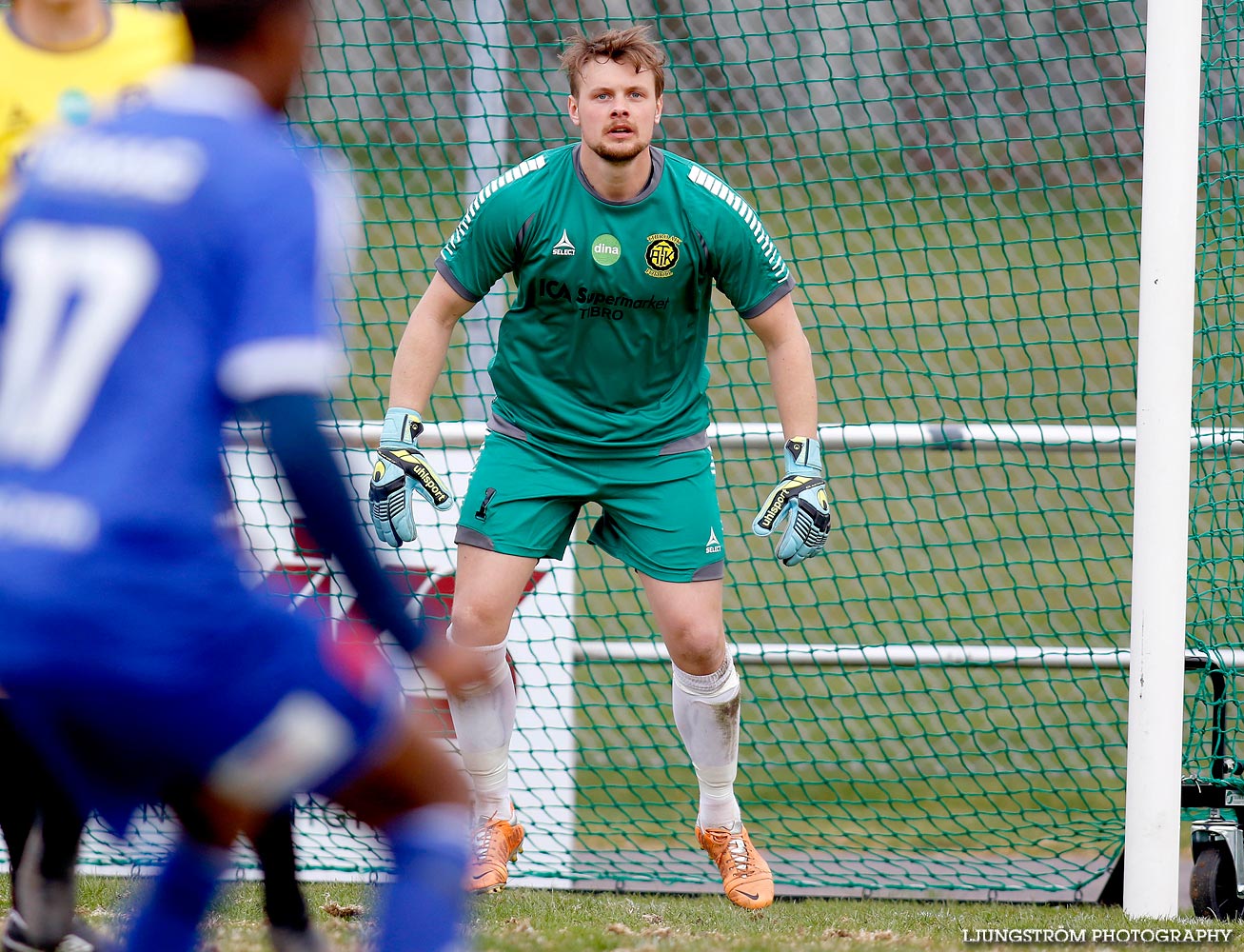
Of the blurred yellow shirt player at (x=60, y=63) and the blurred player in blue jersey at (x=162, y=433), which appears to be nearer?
the blurred player in blue jersey at (x=162, y=433)

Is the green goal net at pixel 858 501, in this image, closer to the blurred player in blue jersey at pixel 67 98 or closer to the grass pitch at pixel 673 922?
the grass pitch at pixel 673 922

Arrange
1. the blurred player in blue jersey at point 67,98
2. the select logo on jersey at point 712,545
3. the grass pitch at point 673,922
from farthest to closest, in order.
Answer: the select logo on jersey at point 712,545 < the grass pitch at point 673,922 < the blurred player in blue jersey at point 67,98

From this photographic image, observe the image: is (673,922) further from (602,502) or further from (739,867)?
(602,502)

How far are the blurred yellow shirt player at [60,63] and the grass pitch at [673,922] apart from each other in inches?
68.7

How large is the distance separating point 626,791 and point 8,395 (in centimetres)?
507

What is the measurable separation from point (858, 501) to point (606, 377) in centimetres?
154

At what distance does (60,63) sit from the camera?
2.73m

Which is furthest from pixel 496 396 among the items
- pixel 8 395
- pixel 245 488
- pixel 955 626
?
pixel 955 626

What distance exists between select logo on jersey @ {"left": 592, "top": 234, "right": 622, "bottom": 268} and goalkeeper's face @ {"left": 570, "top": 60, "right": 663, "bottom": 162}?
227mm

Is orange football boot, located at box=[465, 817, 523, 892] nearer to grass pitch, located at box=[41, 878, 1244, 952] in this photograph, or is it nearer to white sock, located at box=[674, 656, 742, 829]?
grass pitch, located at box=[41, 878, 1244, 952]

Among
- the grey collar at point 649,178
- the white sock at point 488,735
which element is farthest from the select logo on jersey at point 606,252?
the white sock at point 488,735

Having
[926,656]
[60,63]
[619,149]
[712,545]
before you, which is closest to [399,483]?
[712,545]

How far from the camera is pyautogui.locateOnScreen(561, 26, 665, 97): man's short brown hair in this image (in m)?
3.78

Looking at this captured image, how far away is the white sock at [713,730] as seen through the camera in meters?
4.02
